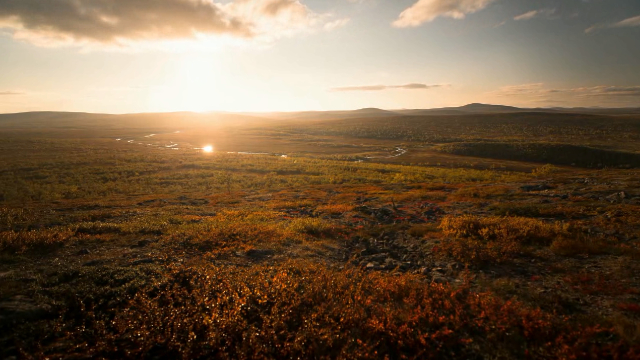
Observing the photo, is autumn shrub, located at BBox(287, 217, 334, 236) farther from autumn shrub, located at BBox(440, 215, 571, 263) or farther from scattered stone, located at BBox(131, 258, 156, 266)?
scattered stone, located at BBox(131, 258, 156, 266)

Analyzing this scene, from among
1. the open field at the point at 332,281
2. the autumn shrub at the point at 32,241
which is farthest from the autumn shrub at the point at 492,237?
the autumn shrub at the point at 32,241

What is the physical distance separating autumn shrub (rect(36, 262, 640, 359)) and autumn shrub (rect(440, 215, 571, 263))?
3.22m

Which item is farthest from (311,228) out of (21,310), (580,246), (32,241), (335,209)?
(32,241)

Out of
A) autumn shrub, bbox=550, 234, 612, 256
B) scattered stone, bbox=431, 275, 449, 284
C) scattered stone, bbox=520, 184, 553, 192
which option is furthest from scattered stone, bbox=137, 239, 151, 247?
scattered stone, bbox=520, 184, 553, 192

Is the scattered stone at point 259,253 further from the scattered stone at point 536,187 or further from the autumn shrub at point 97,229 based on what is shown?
the scattered stone at point 536,187

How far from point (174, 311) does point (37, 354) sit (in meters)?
2.63

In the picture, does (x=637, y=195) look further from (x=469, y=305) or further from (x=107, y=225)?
(x=107, y=225)

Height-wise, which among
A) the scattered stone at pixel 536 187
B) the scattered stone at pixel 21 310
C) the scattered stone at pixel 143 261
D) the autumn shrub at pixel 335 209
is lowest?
the autumn shrub at pixel 335 209

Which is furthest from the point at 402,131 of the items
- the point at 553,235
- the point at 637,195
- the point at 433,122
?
the point at 553,235

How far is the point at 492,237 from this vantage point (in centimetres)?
1385

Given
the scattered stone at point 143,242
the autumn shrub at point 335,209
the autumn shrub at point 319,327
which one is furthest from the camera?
the autumn shrub at point 335,209

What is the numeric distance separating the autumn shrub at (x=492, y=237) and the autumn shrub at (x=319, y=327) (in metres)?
3.22

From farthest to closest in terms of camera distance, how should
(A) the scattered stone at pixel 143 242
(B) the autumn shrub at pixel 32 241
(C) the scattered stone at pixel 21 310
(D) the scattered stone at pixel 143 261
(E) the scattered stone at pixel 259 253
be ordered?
(A) the scattered stone at pixel 143 242 < (E) the scattered stone at pixel 259 253 < (B) the autumn shrub at pixel 32 241 < (D) the scattered stone at pixel 143 261 < (C) the scattered stone at pixel 21 310

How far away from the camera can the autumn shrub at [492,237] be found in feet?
38.7
